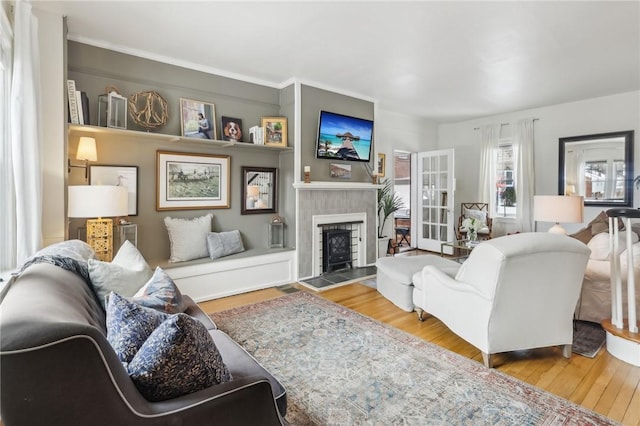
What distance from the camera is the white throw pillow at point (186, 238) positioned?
361 cm

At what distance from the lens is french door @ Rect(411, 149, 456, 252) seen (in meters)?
6.09

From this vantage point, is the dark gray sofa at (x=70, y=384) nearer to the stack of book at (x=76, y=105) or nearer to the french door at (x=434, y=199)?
the stack of book at (x=76, y=105)

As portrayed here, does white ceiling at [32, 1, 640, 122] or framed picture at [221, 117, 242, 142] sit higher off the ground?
white ceiling at [32, 1, 640, 122]

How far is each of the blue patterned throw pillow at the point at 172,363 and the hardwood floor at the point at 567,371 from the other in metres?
2.07

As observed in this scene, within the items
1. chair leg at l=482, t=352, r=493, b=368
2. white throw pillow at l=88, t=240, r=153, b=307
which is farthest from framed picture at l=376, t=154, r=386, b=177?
white throw pillow at l=88, t=240, r=153, b=307

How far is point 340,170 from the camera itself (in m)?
4.83

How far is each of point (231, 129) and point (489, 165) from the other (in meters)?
4.66

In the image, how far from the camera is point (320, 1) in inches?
98.7

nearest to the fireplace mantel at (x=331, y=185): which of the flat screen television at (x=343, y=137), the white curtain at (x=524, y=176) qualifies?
the flat screen television at (x=343, y=137)

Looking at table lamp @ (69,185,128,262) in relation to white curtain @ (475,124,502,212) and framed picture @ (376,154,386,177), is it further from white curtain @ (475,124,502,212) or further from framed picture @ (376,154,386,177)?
white curtain @ (475,124,502,212)

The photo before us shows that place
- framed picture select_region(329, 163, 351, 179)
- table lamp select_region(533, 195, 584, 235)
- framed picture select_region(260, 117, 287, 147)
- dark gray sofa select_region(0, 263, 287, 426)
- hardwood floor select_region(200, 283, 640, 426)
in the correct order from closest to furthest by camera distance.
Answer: dark gray sofa select_region(0, 263, 287, 426), hardwood floor select_region(200, 283, 640, 426), table lamp select_region(533, 195, 584, 235), framed picture select_region(260, 117, 287, 147), framed picture select_region(329, 163, 351, 179)

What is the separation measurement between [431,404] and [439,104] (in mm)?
4809

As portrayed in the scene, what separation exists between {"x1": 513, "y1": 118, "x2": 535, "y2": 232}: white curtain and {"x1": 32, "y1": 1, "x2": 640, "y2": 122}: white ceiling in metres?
1.03

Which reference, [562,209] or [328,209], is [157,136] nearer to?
[328,209]
